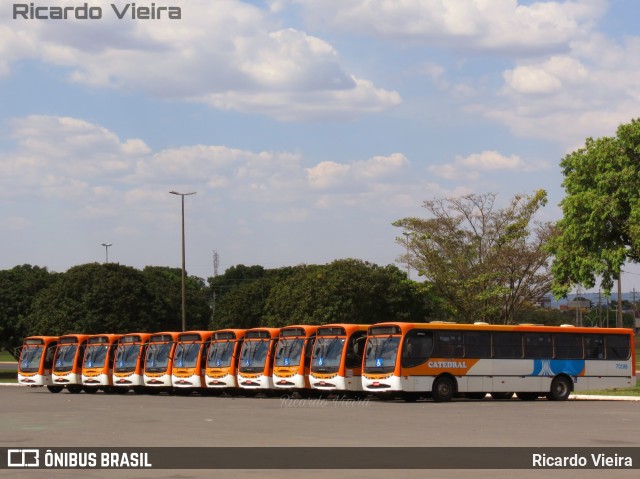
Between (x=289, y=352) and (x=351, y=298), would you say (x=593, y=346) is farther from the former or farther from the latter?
(x=351, y=298)

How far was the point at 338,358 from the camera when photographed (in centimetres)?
3578

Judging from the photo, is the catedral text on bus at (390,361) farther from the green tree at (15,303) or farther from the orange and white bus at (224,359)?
the green tree at (15,303)

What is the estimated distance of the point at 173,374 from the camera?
139 feet

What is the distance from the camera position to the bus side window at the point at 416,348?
Answer: 33.8 metres

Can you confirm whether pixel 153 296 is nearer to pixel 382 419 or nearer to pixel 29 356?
pixel 29 356

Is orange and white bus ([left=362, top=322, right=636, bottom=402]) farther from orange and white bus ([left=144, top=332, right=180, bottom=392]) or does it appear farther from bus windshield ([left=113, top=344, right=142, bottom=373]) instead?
bus windshield ([left=113, top=344, right=142, bottom=373])

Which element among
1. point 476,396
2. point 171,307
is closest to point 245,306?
point 171,307

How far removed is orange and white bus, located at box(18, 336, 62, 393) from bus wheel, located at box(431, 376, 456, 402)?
66.5ft

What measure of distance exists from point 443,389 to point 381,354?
215 cm

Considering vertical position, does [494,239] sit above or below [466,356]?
above

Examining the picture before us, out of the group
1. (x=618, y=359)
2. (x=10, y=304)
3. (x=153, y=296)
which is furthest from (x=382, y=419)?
(x=10, y=304)

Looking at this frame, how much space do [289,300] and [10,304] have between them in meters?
19.7

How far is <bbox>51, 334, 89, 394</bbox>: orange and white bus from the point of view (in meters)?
46.6

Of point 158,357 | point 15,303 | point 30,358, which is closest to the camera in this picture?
point 158,357
